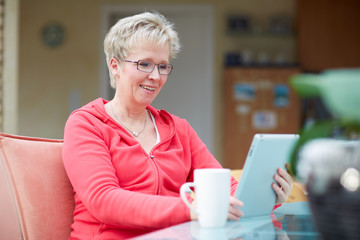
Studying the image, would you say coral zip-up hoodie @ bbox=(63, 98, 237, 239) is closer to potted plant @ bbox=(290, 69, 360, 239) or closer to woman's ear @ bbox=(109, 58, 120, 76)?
woman's ear @ bbox=(109, 58, 120, 76)

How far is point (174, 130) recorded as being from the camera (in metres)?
1.66

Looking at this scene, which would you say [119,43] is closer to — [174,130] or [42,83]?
[174,130]

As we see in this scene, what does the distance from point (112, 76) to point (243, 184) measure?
0.75 meters

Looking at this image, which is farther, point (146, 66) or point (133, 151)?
point (146, 66)

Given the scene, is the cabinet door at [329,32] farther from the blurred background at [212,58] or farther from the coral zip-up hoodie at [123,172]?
the coral zip-up hoodie at [123,172]

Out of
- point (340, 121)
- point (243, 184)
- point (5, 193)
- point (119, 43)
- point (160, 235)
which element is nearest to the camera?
point (340, 121)

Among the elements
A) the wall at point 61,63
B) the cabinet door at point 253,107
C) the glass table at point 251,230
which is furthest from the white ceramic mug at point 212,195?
the wall at point 61,63

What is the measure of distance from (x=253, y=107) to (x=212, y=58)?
0.78m

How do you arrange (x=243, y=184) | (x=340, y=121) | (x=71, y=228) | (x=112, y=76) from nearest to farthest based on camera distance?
(x=340, y=121) < (x=243, y=184) < (x=71, y=228) < (x=112, y=76)

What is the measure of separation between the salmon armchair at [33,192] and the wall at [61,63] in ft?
15.2

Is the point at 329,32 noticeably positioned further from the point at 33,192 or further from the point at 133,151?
the point at 33,192

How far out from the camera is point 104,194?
1.23m

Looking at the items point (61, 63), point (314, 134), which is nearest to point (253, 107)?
point (61, 63)

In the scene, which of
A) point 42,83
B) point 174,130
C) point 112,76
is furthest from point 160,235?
point 42,83
